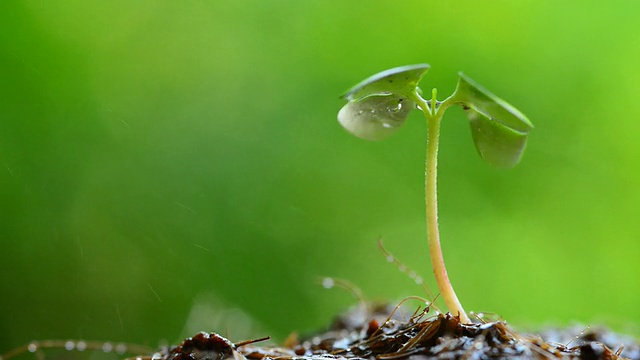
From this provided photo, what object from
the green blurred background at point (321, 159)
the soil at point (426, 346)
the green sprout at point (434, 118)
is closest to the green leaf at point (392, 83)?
the green sprout at point (434, 118)

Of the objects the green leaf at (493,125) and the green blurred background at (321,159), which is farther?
the green blurred background at (321,159)

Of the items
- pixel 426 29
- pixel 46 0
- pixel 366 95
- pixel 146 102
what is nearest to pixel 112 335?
pixel 146 102

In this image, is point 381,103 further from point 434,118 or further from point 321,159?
point 321,159

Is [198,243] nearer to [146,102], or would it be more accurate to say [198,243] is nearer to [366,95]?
[146,102]

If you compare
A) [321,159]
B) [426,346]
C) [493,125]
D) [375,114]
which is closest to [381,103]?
[375,114]

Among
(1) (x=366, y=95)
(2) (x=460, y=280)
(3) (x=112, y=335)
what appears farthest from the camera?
(2) (x=460, y=280)

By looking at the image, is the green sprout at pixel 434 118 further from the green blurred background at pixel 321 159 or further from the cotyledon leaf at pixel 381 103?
the green blurred background at pixel 321 159
